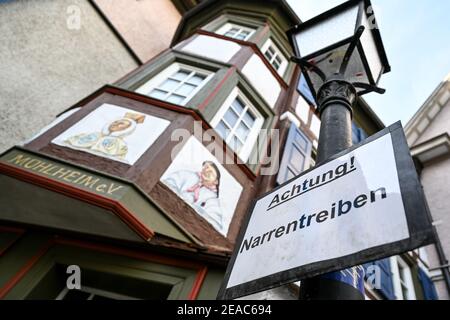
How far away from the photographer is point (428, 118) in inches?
537

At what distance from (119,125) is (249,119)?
3.11 metres

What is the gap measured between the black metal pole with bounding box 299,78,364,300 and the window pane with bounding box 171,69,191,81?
16.3ft

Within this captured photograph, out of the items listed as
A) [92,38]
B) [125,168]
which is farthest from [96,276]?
[92,38]

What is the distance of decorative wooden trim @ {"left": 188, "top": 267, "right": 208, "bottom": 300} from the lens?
11.3 ft

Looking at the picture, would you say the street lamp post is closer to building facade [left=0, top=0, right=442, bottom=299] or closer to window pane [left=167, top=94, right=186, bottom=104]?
building facade [left=0, top=0, right=442, bottom=299]

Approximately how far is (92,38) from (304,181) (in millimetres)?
8786

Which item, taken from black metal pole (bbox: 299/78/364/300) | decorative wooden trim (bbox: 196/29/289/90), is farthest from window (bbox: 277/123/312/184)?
black metal pole (bbox: 299/78/364/300)

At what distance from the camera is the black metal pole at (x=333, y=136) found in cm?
117

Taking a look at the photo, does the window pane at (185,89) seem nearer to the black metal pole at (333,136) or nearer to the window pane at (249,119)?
the window pane at (249,119)

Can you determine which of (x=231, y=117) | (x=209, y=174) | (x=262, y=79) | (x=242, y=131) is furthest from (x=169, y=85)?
(x=262, y=79)

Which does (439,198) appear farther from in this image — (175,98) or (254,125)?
(175,98)

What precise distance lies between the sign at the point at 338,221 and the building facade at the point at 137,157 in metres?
2.17

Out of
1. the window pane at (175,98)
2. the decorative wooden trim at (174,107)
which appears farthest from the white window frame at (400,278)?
the window pane at (175,98)

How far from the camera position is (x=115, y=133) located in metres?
4.46
